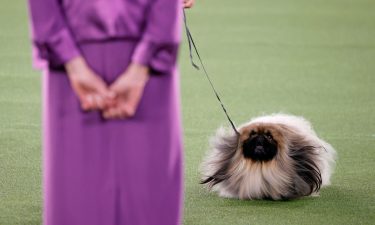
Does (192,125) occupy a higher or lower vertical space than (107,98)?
lower

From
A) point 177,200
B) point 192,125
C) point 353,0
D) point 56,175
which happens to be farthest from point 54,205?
point 353,0

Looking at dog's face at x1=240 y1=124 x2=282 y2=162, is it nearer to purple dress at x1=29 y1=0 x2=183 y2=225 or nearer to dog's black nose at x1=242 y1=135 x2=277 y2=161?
dog's black nose at x1=242 y1=135 x2=277 y2=161

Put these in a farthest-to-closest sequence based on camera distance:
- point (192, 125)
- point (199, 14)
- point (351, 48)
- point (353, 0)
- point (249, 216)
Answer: point (353, 0) → point (199, 14) → point (351, 48) → point (192, 125) → point (249, 216)

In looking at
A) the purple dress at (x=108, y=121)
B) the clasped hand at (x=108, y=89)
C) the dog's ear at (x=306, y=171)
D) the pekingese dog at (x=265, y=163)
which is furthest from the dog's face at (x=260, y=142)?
the clasped hand at (x=108, y=89)

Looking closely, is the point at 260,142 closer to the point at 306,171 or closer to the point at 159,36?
the point at 306,171

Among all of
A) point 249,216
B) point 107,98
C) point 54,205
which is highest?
point 107,98

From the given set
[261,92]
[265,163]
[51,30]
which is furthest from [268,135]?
[261,92]

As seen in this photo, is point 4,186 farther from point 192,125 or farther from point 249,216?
point 192,125

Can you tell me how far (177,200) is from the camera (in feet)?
8.14

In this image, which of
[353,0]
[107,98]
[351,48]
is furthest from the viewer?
[353,0]

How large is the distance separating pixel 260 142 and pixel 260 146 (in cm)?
3

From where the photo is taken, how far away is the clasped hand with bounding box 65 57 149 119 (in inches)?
89.0

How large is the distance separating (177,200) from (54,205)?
0.33 meters

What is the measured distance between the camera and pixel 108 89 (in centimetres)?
229
